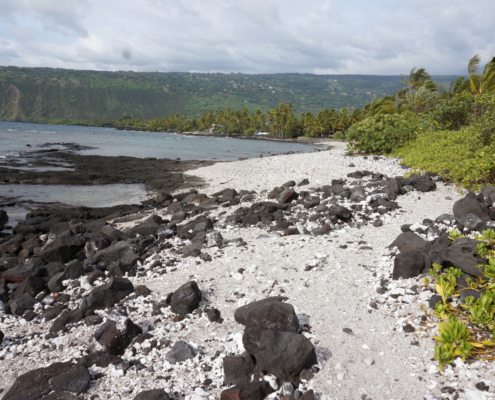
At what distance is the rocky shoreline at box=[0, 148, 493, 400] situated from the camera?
3.08 meters

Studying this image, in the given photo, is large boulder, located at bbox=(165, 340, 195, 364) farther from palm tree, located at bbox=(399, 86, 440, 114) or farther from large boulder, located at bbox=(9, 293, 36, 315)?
palm tree, located at bbox=(399, 86, 440, 114)

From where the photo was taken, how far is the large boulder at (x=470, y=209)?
5.93 metres

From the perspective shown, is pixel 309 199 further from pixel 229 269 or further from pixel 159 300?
pixel 159 300

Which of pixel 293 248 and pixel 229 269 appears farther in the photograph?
pixel 293 248

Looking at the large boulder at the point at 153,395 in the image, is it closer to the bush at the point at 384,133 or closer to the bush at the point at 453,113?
the bush at the point at 384,133

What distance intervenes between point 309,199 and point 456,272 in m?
5.79

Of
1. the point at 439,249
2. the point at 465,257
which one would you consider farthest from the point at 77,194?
the point at 465,257

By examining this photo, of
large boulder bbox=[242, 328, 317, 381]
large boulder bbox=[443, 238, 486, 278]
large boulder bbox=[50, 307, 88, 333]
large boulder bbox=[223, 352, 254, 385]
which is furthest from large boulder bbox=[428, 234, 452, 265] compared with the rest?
large boulder bbox=[50, 307, 88, 333]

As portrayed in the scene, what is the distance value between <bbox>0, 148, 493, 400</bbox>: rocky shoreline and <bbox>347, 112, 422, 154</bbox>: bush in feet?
35.6

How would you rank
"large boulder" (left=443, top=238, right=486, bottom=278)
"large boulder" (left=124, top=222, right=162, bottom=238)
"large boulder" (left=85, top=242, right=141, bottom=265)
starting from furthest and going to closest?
1. "large boulder" (left=124, top=222, right=162, bottom=238)
2. "large boulder" (left=85, top=242, right=141, bottom=265)
3. "large boulder" (left=443, top=238, right=486, bottom=278)

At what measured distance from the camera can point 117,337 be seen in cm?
371

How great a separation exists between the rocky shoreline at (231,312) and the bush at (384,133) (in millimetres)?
10839

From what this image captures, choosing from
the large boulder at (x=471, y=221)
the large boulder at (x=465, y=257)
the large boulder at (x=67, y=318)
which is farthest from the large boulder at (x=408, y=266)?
the large boulder at (x=67, y=318)

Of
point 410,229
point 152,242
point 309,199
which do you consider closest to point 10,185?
point 152,242
